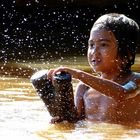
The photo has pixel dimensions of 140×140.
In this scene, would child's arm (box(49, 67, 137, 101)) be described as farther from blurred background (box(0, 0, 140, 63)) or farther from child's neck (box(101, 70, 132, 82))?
blurred background (box(0, 0, 140, 63))

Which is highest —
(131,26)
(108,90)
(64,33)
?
(131,26)

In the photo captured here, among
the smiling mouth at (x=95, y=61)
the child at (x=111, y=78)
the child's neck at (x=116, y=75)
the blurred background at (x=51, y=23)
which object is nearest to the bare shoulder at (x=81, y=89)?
the child at (x=111, y=78)

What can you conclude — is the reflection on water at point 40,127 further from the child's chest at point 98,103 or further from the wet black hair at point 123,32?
the wet black hair at point 123,32

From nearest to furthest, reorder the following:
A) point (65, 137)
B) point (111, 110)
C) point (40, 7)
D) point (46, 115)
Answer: point (65, 137) < point (111, 110) < point (46, 115) < point (40, 7)

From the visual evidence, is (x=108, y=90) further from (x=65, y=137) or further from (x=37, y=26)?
(x=37, y=26)

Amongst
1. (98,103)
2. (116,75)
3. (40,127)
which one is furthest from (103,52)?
(40,127)

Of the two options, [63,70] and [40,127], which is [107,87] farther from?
[40,127]

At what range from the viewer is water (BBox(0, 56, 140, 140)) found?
10.5ft

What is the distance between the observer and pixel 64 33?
1050 centimetres

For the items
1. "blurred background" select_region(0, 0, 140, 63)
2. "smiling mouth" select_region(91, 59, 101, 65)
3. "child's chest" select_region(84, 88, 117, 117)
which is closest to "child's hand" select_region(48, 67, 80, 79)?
"smiling mouth" select_region(91, 59, 101, 65)

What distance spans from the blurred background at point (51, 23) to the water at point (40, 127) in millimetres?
3681

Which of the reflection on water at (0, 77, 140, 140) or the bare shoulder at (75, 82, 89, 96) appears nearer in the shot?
the reflection on water at (0, 77, 140, 140)

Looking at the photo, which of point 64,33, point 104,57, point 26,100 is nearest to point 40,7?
point 64,33

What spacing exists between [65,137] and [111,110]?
2.04 ft
